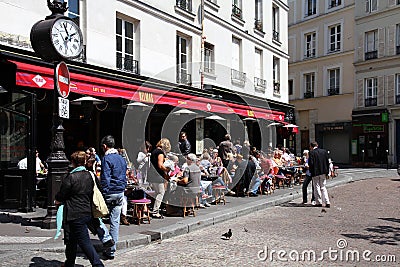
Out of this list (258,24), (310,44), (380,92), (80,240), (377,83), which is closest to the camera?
(80,240)

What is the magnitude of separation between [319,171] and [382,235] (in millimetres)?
3196

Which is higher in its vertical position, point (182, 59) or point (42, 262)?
point (182, 59)

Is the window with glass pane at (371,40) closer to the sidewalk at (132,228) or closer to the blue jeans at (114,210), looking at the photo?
the sidewalk at (132,228)

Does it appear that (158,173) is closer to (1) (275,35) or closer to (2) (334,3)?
(1) (275,35)

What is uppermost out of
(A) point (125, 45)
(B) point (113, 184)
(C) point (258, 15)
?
(C) point (258, 15)

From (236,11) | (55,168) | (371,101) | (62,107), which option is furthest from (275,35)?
(55,168)

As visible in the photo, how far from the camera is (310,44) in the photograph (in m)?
34.2

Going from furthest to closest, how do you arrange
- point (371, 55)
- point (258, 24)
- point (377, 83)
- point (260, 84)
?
point (371, 55)
point (377, 83)
point (258, 24)
point (260, 84)

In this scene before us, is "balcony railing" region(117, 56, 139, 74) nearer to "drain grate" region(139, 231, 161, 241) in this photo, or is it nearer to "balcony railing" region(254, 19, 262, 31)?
"drain grate" region(139, 231, 161, 241)

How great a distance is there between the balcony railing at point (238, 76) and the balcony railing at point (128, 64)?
6097 mm

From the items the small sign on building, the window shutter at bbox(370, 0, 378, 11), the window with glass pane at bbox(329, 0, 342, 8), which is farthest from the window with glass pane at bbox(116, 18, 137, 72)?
the window with glass pane at bbox(329, 0, 342, 8)

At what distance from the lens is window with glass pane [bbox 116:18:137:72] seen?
1304 centimetres

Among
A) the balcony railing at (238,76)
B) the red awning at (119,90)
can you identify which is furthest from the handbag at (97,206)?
the balcony railing at (238,76)

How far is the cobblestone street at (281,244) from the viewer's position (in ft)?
19.1
